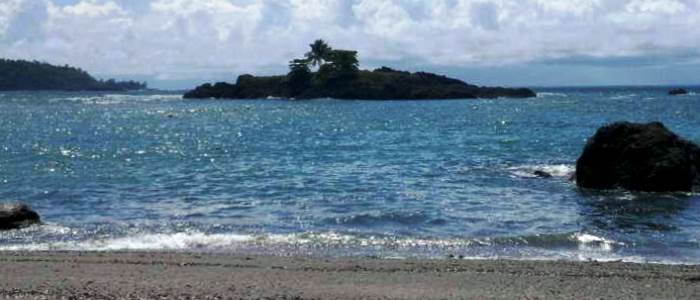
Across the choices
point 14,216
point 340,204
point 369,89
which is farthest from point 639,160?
point 369,89

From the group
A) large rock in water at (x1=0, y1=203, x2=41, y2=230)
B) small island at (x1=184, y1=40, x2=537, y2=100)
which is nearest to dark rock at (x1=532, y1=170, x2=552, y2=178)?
large rock in water at (x1=0, y1=203, x2=41, y2=230)

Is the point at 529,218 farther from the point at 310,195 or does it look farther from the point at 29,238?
the point at 29,238

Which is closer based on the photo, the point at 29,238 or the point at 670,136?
the point at 29,238

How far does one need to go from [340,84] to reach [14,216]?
151 meters

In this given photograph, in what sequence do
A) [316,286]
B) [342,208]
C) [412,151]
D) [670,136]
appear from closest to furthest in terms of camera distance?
[316,286], [342,208], [670,136], [412,151]

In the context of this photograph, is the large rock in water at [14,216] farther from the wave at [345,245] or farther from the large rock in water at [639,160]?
the large rock in water at [639,160]

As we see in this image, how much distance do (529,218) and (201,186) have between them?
12176 mm

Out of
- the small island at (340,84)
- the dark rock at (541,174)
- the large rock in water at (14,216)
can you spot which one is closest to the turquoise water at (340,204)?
the large rock in water at (14,216)

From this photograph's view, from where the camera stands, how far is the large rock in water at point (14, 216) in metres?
18.9

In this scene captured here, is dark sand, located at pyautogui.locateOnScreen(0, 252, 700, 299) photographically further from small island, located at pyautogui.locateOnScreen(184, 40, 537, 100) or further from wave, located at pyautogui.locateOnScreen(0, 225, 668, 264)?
small island, located at pyautogui.locateOnScreen(184, 40, 537, 100)

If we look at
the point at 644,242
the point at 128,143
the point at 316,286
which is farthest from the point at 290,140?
the point at 316,286

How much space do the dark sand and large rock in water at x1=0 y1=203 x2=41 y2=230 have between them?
425 cm

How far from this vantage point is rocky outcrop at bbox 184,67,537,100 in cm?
16775

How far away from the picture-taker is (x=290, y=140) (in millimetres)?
53531
